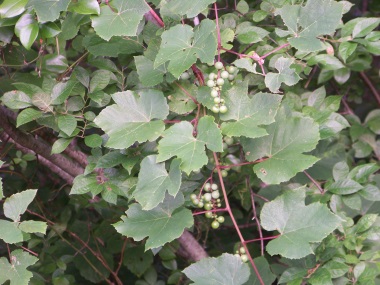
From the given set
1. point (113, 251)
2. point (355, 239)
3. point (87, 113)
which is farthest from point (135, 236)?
point (113, 251)

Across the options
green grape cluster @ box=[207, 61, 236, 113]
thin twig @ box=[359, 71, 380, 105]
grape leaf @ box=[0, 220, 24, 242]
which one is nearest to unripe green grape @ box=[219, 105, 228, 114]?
green grape cluster @ box=[207, 61, 236, 113]

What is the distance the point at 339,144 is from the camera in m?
1.73

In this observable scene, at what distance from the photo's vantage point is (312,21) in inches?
40.1

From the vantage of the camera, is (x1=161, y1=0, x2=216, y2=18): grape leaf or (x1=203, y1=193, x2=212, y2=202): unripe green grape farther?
(x1=203, y1=193, x2=212, y2=202): unripe green grape

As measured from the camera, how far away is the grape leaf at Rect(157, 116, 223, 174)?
2.91 ft

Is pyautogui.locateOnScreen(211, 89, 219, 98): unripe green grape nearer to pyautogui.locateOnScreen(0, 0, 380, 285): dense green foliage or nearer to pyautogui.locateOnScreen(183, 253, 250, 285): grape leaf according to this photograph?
pyautogui.locateOnScreen(0, 0, 380, 285): dense green foliage

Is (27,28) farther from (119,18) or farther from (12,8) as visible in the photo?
(119,18)

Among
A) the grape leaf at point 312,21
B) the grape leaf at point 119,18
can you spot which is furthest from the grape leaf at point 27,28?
the grape leaf at point 312,21

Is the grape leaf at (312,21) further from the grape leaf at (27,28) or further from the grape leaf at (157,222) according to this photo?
the grape leaf at (27,28)

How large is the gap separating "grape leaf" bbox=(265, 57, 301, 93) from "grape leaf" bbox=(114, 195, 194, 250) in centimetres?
29

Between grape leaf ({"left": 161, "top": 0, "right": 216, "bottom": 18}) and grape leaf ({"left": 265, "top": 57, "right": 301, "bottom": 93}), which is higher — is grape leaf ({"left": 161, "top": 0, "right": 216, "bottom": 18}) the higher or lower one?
the higher one

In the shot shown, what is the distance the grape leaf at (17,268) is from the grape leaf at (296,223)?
0.46m

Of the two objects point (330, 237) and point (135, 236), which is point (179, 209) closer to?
point (135, 236)

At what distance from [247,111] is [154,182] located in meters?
0.22
